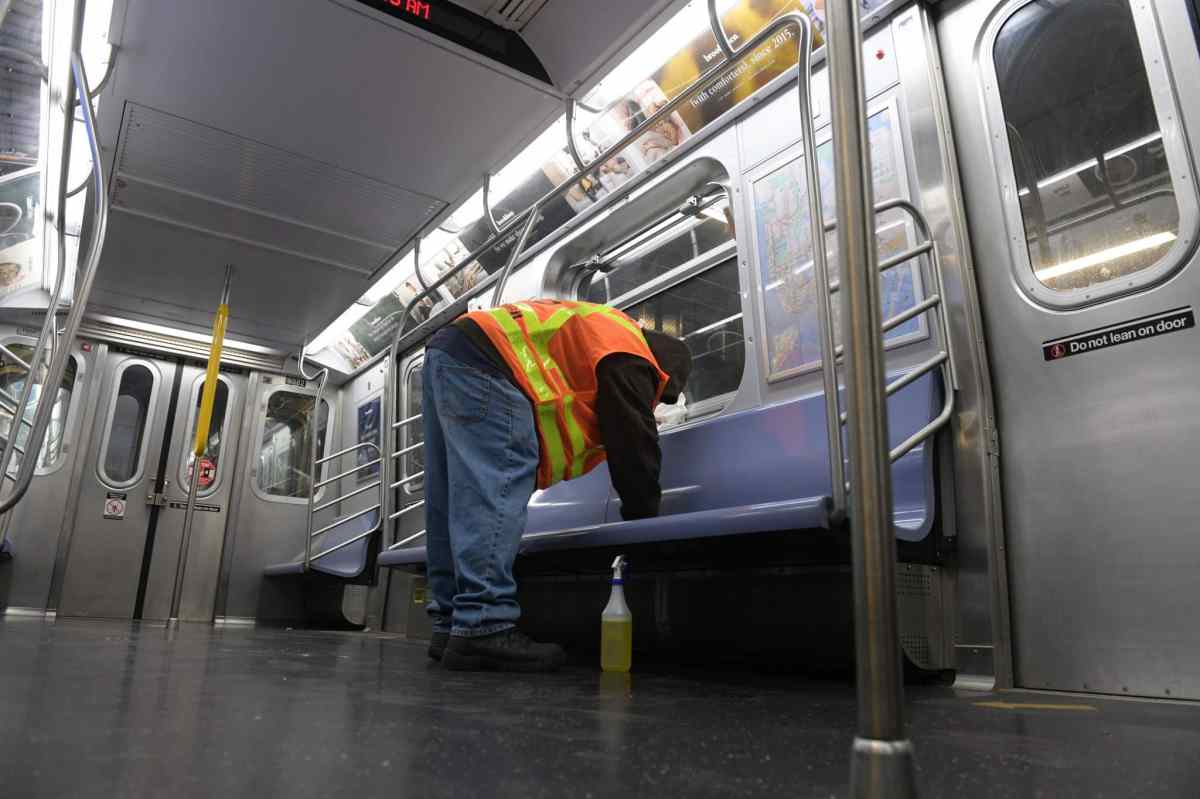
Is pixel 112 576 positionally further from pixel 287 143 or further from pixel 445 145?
pixel 445 145

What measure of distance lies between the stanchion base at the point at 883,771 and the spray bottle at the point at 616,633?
179 centimetres

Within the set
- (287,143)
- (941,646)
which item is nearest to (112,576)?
(287,143)

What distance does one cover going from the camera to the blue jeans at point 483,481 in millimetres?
2068

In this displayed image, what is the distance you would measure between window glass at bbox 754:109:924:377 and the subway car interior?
16 mm

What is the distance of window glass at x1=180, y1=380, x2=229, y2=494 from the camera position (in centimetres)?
662

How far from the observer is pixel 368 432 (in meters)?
6.70

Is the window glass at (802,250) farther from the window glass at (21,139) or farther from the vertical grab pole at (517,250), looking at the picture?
the window glass at (21,139)

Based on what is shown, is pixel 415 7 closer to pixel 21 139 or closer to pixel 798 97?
pixel 798 97

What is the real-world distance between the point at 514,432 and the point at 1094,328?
1578 mm

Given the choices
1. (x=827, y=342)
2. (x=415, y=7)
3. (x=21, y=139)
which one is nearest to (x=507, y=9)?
(x=415, y=7)

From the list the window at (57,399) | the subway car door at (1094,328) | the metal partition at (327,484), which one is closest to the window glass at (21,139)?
the window at (57,399)

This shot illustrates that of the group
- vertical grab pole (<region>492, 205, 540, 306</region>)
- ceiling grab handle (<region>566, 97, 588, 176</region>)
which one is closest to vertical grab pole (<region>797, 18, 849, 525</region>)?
ceiling grab handle (<region>566, 97, 588, 176</region>)

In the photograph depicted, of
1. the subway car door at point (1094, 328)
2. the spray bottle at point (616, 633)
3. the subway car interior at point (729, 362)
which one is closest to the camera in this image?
the subway car interior at point (729, 362)

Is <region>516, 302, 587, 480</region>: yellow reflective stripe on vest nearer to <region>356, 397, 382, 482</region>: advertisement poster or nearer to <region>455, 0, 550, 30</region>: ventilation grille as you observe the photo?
<region>455, 0, 550, 30</region>: ventilation grille
